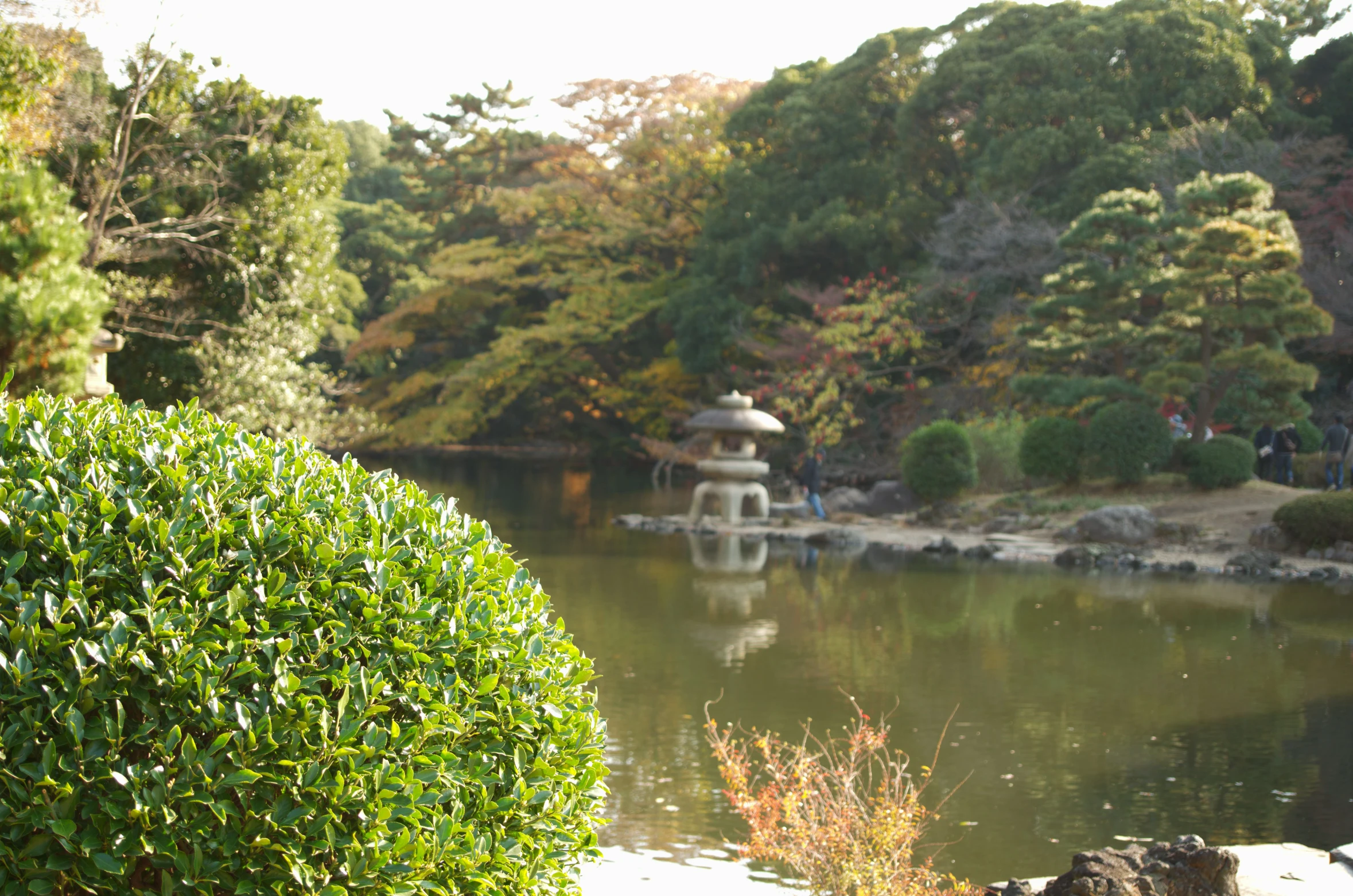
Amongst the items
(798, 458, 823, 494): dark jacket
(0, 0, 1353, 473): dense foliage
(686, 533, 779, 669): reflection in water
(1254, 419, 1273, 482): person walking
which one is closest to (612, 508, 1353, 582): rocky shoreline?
(798, 458, 823, 494): dark jacket

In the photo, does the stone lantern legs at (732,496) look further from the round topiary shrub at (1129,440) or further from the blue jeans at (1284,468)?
the blue jeans at (1284,468)

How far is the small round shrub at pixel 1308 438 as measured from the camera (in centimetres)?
1825

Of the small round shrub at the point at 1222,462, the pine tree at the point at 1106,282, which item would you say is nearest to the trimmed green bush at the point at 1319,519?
the small round shrub at the point at 1222,462

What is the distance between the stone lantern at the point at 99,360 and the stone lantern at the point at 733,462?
7.59 meters

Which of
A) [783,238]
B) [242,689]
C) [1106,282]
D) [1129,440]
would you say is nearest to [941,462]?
[1129,440]

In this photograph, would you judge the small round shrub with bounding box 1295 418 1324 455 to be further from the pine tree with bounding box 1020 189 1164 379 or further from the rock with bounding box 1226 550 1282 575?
the rock with bounding box 1226 550 1282 575

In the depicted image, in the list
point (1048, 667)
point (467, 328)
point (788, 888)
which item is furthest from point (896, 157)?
point (788, 888)

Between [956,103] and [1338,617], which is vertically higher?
[956,103]

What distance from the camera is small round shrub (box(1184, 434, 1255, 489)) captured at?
49.6 feet

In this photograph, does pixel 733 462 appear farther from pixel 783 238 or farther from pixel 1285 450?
pixel 1285 450

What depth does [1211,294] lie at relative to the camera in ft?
51.7

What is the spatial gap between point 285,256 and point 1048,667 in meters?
9.29

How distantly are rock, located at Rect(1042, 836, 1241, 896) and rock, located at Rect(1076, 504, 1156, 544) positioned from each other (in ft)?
35.1

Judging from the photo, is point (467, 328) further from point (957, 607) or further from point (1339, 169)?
point (957, 607)
